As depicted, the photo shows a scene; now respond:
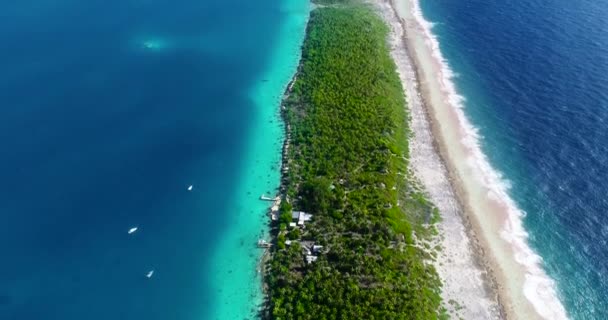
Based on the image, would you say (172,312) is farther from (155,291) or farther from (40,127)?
(40,127)

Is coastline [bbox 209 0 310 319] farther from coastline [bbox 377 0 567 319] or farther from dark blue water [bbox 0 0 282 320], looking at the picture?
coastline [bbox 377 0 567 319]

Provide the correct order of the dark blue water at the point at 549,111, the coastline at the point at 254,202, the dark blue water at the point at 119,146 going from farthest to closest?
the dark blue water at the point at 549,111
the dark blue water at the point at 119,146
the coastline at the point at 254,202

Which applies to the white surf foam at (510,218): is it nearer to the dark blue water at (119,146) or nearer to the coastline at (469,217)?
the coastline at (469,217)

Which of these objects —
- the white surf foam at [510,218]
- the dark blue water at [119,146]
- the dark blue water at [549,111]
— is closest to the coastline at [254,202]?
the dark blue water at [119,146]

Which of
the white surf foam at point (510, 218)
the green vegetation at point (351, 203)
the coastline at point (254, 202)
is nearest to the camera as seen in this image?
the green vegetation at point (351, 203)

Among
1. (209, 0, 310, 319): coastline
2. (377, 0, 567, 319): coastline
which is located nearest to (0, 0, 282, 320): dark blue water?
(209, 0, 310, 319): coastline
